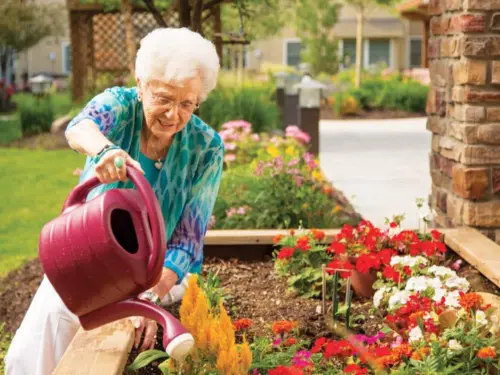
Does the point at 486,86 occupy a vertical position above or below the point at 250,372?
above

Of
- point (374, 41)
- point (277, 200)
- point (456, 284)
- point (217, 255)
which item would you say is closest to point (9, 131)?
point (277, 200)

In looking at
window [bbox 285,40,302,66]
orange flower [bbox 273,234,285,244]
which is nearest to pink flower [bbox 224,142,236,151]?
orange flower [bbox 273,234,285,244]

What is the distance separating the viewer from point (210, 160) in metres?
2.96

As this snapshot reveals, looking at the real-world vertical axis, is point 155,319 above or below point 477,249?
above

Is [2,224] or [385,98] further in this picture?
[385,98]

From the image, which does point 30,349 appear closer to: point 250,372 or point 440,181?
point 250,372

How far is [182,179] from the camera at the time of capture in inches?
114

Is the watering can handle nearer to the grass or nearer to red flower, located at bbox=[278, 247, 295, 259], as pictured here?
red flower, located at bbox=[278, 247, 295, 259]

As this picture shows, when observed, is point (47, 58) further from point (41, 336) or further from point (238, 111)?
point (41, 336)

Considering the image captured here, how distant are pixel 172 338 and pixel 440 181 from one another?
296 cm

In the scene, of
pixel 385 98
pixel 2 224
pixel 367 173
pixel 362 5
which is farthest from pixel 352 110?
pixel 2 224

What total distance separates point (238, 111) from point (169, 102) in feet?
25.1

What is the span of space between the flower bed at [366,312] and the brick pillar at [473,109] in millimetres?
360

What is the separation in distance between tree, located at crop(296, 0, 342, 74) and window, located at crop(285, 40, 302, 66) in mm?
9623
